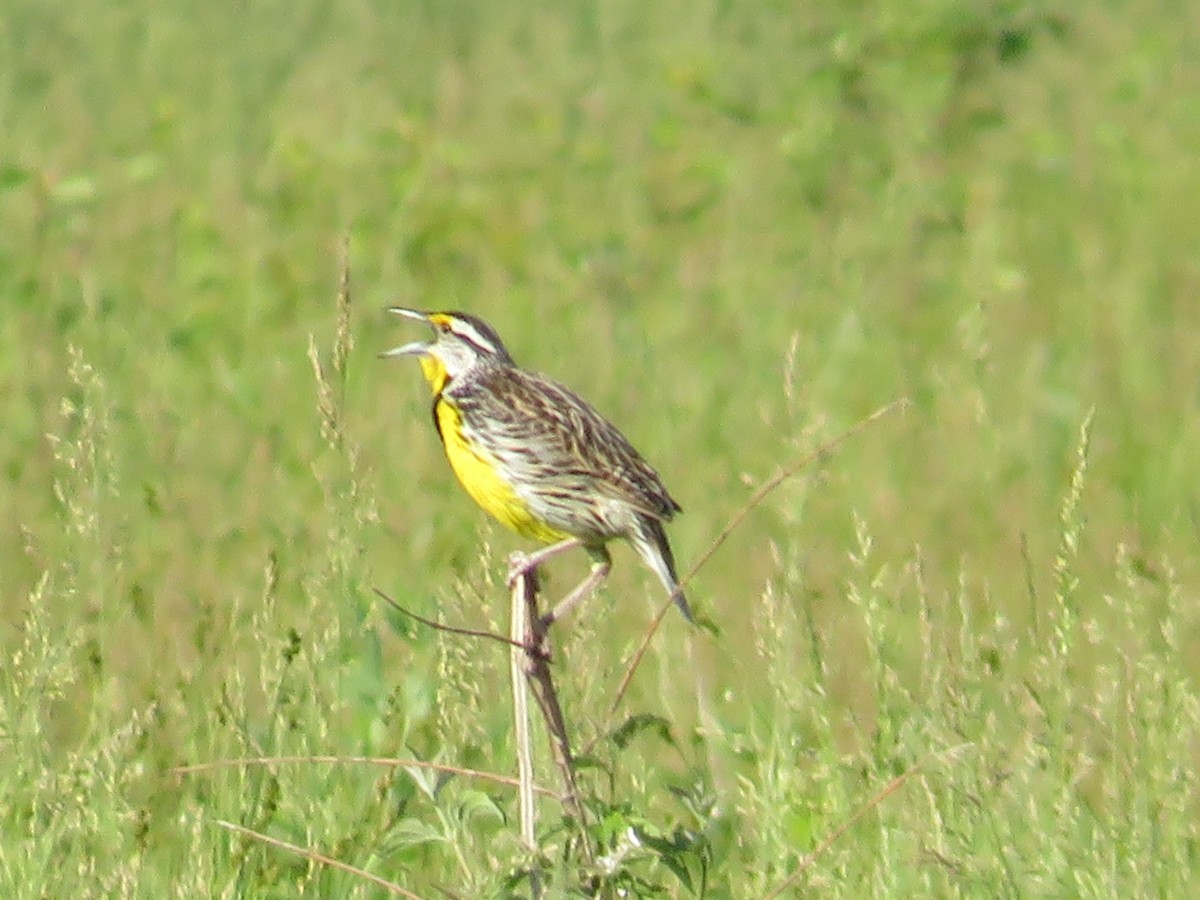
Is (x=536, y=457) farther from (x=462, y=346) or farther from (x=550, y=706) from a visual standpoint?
(x=550, y=706)

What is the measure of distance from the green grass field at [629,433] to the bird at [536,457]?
208mm

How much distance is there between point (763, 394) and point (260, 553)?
1.98 m

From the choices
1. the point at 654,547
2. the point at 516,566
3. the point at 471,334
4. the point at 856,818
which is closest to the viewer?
the point at 856,818

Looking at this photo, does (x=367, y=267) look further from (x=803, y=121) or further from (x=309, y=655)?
(x=309, y=655)

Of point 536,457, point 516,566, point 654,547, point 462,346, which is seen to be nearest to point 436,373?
point 462,346

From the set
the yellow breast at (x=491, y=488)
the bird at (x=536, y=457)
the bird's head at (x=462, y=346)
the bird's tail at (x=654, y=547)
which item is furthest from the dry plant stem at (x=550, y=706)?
the bird's head at (x=462, y=346)

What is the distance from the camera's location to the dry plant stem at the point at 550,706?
3025mm

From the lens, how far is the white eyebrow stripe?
498 centimetres

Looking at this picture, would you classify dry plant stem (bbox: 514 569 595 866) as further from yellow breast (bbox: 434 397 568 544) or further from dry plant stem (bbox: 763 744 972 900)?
yellow breast (bbox: 434 397 568 544)

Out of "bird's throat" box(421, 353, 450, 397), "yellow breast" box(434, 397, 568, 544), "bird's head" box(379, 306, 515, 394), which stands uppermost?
"bird's head" box(379, 306, 515, 394)

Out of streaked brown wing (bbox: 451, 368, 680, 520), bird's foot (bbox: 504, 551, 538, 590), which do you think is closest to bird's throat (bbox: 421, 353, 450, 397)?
streaked brown wing (bbox: 451, 368, 680, 520)

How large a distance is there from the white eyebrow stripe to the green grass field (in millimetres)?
400

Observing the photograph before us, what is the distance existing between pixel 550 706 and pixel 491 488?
1.71 metres

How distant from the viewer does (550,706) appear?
3025 mm
